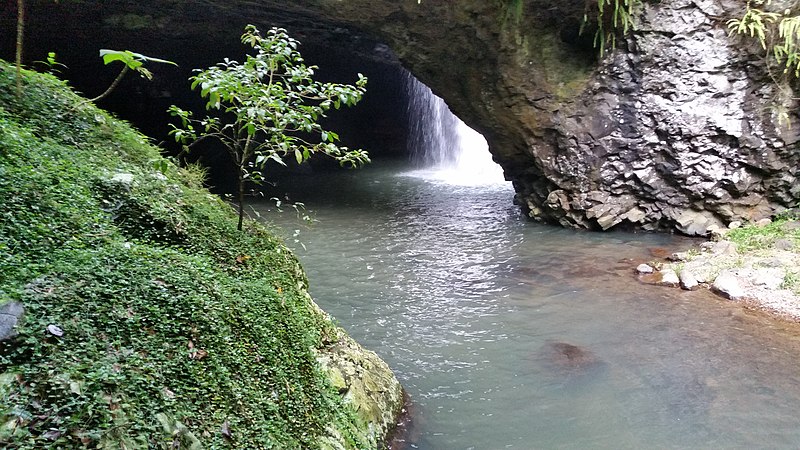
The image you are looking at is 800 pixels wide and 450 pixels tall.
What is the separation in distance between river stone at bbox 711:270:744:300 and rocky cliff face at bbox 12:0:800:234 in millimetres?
3040

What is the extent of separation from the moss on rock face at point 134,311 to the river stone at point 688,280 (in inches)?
190

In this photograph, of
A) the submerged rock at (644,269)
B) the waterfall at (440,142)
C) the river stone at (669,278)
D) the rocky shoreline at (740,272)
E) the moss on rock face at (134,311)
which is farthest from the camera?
the waterfall at (440,142)

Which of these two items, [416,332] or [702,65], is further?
[702,65]

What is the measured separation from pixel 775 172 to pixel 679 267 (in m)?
3.72

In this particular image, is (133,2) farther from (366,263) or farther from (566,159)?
→ (566,159)

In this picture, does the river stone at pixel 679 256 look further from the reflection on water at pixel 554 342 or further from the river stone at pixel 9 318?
the river stone at pixel 9 318

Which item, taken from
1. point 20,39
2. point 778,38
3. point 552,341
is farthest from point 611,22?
point 20,39

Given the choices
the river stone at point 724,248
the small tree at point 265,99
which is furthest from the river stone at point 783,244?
the small tree at point 265,99

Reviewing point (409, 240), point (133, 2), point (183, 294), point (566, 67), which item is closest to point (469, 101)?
point (566, 67)

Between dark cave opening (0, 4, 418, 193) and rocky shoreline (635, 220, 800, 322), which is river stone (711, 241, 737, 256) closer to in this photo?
rocky shoreline (635, 220, 800, 322)

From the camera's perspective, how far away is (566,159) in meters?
10.7

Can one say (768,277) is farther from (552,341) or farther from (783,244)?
(552,341)

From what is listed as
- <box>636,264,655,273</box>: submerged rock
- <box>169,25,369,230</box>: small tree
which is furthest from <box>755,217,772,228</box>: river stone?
<box>169,25,369,230</box>: small tree

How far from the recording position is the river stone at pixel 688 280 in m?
7.16
